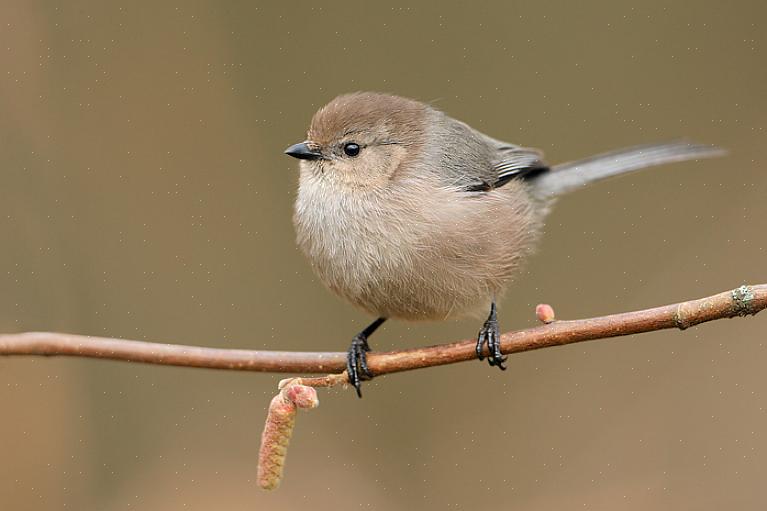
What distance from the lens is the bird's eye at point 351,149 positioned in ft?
11.6

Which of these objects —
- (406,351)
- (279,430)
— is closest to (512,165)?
(406,351)

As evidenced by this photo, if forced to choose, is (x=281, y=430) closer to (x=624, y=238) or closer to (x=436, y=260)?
(x=436, y=260)

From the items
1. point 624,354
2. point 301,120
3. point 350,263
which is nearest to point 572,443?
point 624,354

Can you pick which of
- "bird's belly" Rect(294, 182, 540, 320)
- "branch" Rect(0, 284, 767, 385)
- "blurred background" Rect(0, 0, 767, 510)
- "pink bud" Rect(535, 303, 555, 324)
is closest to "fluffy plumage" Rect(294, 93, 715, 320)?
"bird's belly" Rect(294, 182, 540, 320)

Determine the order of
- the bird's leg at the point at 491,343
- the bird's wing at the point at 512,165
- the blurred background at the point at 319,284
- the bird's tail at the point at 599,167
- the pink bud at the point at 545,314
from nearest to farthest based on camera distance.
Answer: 1. the pink bud at the point at 545,314
2. the bird's leg at the point at 491,343
3. the bird's wing at the point at 512,165
4. the bird's tail at the point at 599,167
5. the blurred background at the point at 319,284

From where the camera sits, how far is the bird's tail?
13.3ft

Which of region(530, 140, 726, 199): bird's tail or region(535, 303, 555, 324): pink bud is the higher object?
region(530, 140, 726, 199): bird's tail

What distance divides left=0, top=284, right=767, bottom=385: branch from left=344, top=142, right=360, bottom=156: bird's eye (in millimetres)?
930

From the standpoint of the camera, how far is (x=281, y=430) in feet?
7.05

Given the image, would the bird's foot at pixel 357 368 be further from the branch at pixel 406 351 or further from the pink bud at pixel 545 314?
the pink bud at pixel 545 314

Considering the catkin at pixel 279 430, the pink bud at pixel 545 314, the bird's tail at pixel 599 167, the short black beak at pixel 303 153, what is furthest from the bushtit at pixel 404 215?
the catkin at pixel 279 430

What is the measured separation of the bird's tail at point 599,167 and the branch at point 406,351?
4.86 ft

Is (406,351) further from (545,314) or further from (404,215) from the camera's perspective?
(404,215)

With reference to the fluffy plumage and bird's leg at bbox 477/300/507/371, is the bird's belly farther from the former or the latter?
bird's leg at bbox 477/300/507/371
